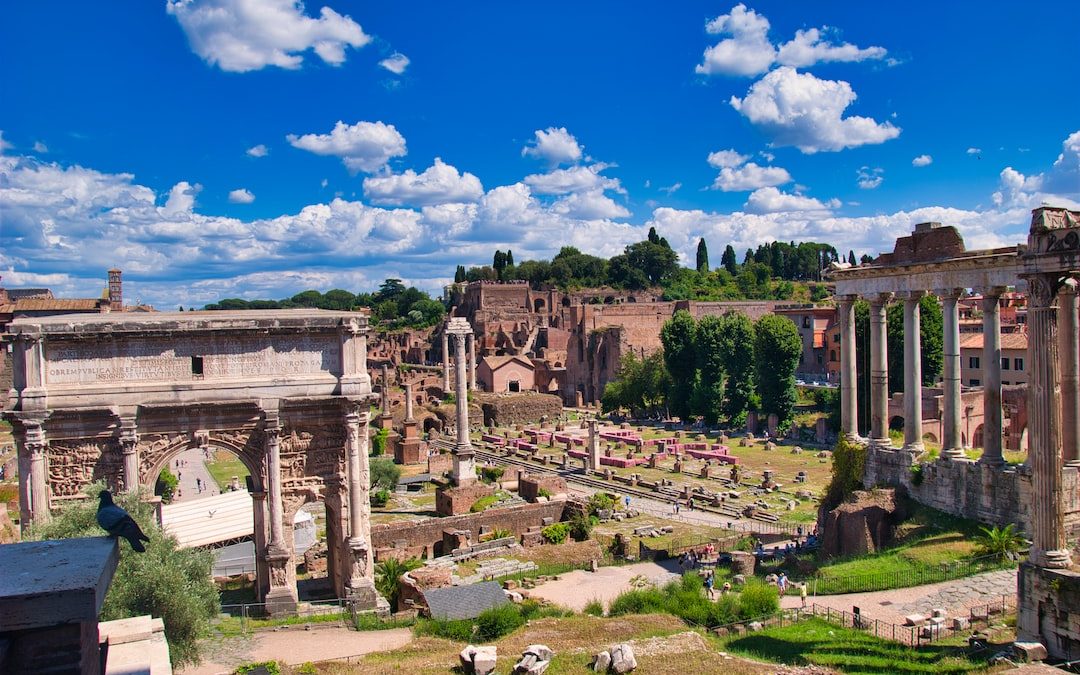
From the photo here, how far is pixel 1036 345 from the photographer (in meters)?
13.5

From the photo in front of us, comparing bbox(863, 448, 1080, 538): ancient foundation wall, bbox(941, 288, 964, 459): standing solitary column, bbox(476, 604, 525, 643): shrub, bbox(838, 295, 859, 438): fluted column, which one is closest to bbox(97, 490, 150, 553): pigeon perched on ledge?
bbox(476, 604, 525, 643): shrub

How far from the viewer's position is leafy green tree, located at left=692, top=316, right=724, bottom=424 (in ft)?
188

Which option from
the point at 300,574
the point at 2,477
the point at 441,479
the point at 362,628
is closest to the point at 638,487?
the point at 441,479

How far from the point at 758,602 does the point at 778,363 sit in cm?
3699

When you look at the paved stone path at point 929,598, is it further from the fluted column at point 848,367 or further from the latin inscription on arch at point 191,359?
the latin inscription on arch at point 191,359

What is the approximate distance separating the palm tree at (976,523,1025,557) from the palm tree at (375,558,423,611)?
1413 cm

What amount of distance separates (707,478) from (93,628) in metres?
37.7

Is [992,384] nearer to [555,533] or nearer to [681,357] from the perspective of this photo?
[555,533]

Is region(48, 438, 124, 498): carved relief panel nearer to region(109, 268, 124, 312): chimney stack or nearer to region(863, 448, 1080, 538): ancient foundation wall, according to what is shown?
region(863, 448, 1080, 538): ancient foundation wall

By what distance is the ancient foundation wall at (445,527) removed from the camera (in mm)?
26328

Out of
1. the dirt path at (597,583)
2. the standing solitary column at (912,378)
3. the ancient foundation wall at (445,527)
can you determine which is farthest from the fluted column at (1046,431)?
the ancient foundation wall at (445,527)

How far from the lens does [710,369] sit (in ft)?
190

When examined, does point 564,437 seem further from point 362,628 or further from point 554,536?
point 362,628

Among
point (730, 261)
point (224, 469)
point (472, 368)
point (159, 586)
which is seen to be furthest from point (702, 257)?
point (159, 586)
